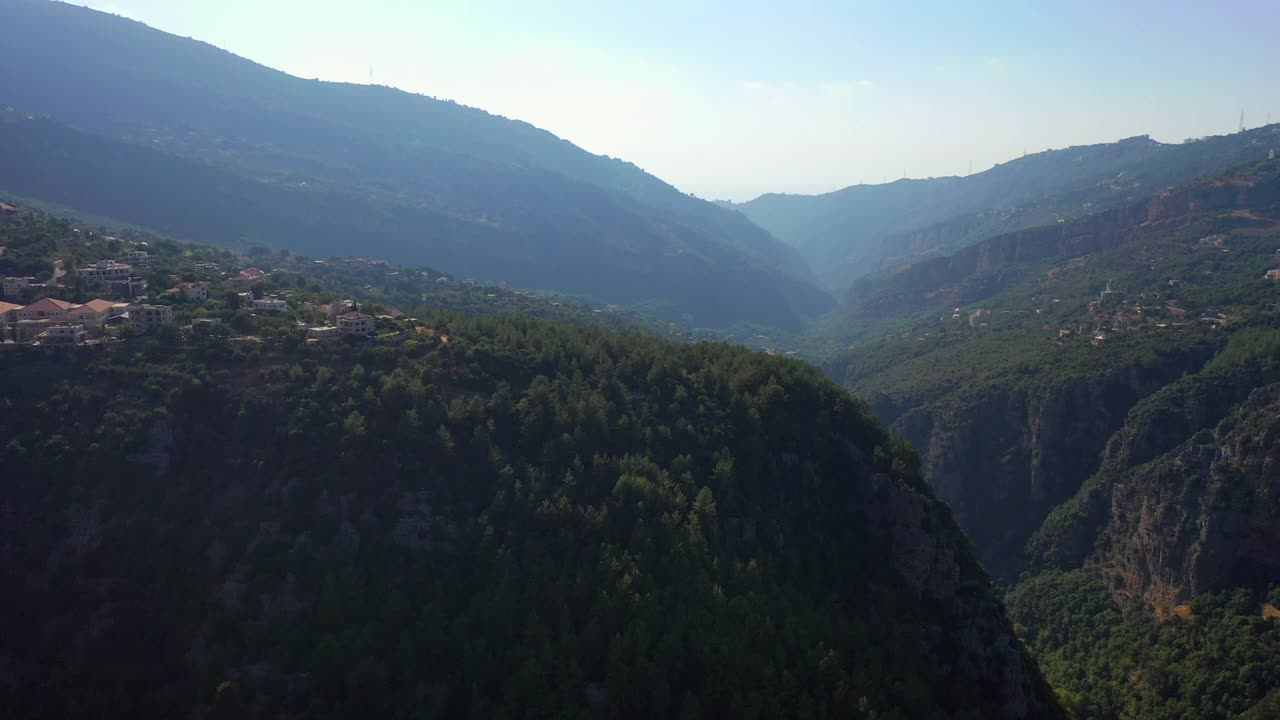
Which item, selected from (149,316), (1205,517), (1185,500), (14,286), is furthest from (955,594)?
(14,286)

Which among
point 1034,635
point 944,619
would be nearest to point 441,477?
point 944,619

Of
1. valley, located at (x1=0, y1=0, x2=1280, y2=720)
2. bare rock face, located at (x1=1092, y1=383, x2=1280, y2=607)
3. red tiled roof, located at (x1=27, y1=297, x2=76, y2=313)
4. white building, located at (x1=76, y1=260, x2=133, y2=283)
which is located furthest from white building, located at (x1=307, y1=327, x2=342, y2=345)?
bare rock face, located at (x1=1092, y1=383, x2=1280, y2=607)

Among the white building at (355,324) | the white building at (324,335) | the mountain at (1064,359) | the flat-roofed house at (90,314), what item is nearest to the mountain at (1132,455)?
the mountain at (1064,359)

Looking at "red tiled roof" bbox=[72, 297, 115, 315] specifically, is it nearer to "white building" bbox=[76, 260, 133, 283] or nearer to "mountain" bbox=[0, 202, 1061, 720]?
"mountain" bbox=[0, 202, 1061, 720]

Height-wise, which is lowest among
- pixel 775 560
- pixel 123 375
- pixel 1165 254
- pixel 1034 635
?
pixel 1034 635

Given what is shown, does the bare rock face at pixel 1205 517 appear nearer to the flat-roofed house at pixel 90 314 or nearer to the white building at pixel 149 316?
the white building at pixel 149 316

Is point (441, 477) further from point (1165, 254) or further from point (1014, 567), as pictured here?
point (1165, 254)
